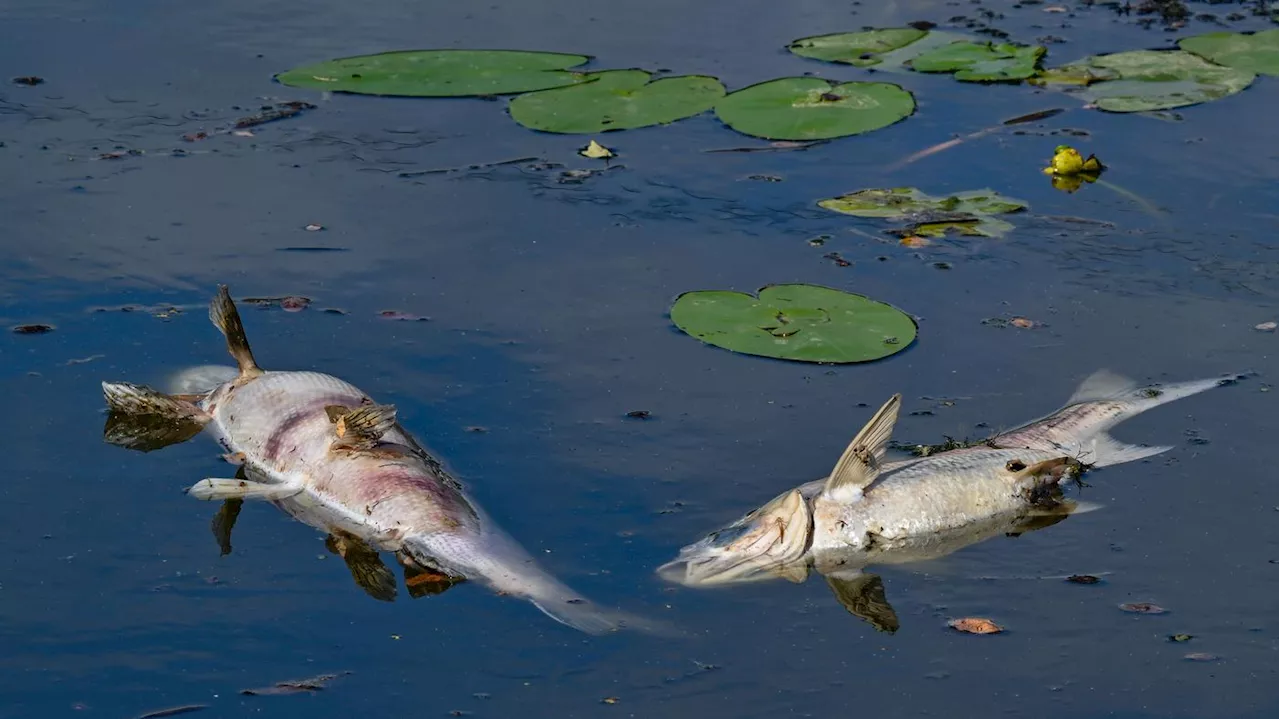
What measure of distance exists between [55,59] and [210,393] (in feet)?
16.9

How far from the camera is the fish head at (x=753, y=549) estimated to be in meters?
5.47

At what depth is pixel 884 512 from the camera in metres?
5.77

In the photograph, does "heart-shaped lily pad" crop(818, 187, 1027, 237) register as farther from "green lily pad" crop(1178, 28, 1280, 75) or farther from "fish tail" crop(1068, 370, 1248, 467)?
"green lily pad" crop(1178, 28, 1280, 75)

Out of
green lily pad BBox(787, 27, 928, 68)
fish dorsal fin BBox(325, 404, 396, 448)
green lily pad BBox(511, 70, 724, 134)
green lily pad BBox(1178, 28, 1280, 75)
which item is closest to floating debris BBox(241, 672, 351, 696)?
fish dorsal fin BBox(325, 404, 396, 448)

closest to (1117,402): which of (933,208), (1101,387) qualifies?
(1101,387)

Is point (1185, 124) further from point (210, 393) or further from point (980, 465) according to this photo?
point (210, 393)

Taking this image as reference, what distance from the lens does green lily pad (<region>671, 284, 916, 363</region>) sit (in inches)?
280

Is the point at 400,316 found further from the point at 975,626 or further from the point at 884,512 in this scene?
the point at 975,626

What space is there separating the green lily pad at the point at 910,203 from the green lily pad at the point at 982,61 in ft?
6.39

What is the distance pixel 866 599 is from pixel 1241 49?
719 centimetres

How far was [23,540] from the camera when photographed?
562 cm

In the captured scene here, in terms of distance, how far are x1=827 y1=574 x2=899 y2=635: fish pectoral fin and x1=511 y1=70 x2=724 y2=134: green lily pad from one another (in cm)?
477

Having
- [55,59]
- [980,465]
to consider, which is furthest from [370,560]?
[55,59]

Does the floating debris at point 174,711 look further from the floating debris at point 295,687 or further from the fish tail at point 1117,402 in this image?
the fish tail at point 1117,402
